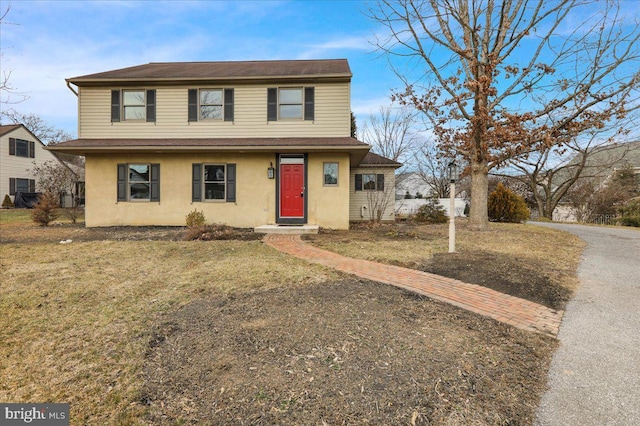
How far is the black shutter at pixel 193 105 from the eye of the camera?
11.9 m

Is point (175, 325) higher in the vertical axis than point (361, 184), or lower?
lower

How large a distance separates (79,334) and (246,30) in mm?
13935

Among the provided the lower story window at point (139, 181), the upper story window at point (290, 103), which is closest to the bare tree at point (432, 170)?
the upper story window at point (290, 103)

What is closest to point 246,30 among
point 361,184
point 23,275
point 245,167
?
point 245,167

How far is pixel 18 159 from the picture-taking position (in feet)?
83.4

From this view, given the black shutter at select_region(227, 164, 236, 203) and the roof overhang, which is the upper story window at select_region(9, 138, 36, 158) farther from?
the black shutter at select_region(227, 164, 236, 203)

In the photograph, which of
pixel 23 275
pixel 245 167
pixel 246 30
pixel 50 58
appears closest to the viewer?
pixel 23 275

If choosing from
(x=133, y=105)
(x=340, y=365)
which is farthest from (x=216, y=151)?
(x=340, y=365)

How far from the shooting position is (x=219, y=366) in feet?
8.52

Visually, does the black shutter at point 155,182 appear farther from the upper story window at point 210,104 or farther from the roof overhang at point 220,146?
the upper story window at point 210,104

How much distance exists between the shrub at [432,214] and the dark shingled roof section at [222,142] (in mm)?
5587

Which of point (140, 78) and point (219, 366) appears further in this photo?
point (140, 78)

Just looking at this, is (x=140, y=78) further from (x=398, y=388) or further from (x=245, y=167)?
(x=398, y=388)

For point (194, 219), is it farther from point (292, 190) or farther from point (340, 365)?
point (340, 365)
